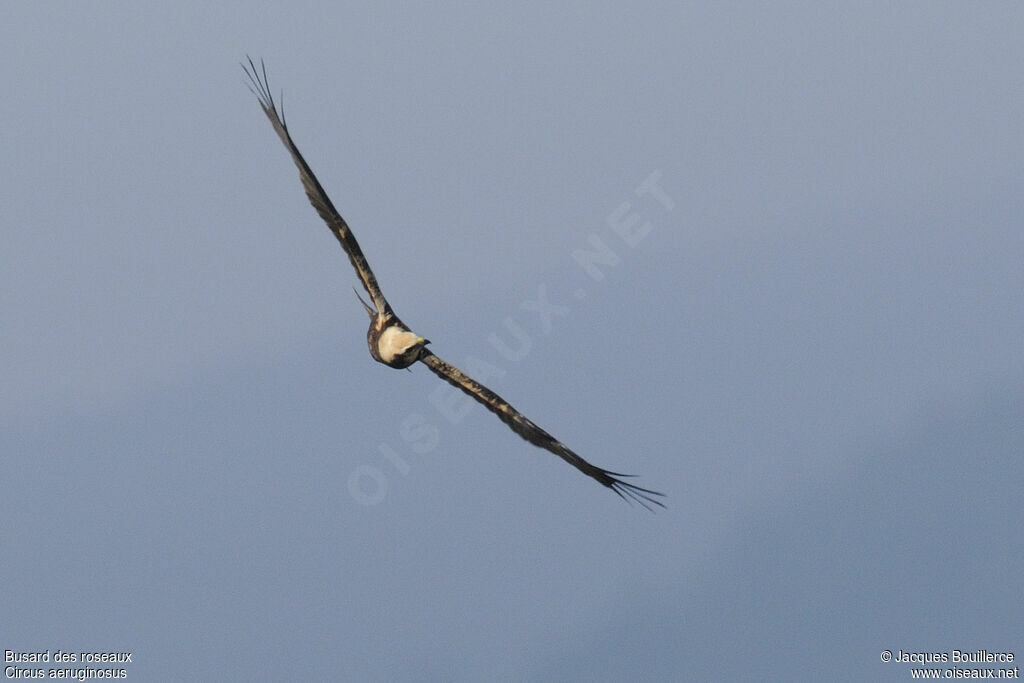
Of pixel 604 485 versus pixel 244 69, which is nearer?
pixel 244 69

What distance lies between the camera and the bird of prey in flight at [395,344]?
105ft

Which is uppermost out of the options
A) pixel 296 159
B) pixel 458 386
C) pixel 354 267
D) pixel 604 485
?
pixel 296 159

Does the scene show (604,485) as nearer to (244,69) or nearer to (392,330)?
(392,330)

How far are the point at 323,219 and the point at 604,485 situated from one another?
693 centimetres

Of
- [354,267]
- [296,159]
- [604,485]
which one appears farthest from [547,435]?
[296,159]

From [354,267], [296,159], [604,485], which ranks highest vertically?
[296,159]

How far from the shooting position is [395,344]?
32.4m

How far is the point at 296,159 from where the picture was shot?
32.2 metres

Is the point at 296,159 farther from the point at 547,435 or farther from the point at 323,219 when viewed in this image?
the point at 547,435

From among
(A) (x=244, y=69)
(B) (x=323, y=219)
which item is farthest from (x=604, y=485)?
(A) (x=244, y=69)

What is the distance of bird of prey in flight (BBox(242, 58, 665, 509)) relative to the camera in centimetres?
3200

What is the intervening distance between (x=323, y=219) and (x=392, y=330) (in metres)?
2.27

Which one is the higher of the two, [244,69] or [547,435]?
[244,69]

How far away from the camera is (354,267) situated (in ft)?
106
